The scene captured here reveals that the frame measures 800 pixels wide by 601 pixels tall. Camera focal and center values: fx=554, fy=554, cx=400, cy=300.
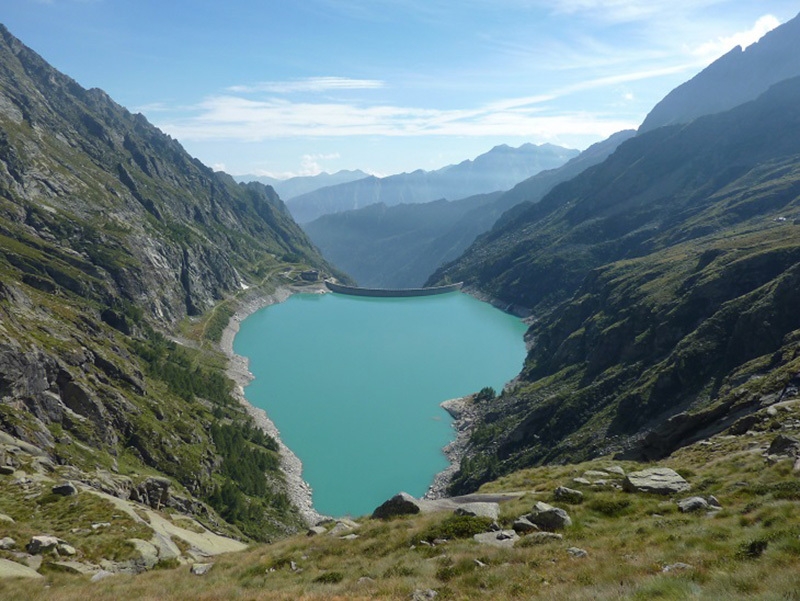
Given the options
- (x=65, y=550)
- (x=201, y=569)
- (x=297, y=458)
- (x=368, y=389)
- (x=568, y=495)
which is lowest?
(x=297, y=458)

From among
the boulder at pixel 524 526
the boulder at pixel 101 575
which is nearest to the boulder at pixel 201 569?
the boulder at pixel 101 575

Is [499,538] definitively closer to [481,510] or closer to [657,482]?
[481,510]

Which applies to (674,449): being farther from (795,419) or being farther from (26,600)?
(26,600)

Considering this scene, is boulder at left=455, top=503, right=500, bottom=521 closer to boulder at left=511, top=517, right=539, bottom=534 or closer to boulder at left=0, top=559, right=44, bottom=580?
boulder at left=511, top=517, right=539, bottom=534

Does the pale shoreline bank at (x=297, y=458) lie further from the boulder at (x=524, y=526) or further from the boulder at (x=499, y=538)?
the boulder at (x=524, y=526)

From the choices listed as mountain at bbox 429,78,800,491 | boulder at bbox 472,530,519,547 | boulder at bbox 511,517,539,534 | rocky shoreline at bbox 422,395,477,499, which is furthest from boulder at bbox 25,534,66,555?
rocky shoreline at bbox 422,395,477,499

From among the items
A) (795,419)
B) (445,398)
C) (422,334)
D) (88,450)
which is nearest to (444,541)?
(795,419)

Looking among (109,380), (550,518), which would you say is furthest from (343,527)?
(109,380)
